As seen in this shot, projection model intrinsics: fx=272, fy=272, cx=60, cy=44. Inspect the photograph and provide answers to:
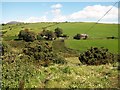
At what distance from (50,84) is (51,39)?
7369cm

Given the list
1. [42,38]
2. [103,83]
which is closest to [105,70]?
[103,83]

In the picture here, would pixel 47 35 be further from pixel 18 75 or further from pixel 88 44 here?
pixel 18 75

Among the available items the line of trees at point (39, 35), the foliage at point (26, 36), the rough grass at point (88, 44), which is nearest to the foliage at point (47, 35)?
the line of trees at point (39, 35)

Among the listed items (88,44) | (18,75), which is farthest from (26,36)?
(18,75)

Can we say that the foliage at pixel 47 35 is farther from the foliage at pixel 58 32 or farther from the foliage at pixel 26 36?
the foliage at pixel 26 36

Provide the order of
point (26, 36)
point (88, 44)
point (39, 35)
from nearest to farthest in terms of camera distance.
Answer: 1. point (88, 44)
2. point (26, 36)
3. point (39, 35)

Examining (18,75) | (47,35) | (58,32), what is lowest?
(47,35)

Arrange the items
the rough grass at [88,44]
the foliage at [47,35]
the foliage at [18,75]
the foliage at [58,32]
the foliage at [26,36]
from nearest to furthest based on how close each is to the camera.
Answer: the foliage at [18,75] < the rough grass at [88,44] < the foliage at [26,36] < the foliage at [47,35] < the foliage at [58,32]

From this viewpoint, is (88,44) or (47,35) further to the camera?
(47,35)

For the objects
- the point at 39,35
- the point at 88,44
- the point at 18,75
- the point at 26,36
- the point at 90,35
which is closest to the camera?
the point at 18,75

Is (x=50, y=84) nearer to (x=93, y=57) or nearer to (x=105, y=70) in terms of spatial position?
(x=105, y=70)

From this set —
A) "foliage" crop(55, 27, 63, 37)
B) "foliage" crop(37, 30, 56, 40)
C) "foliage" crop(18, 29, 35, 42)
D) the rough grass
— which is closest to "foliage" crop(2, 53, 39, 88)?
the rough grass

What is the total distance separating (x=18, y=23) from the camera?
349ft

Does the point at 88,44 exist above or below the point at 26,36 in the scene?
below
